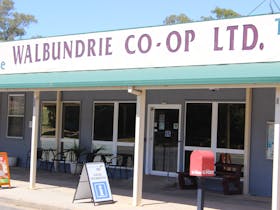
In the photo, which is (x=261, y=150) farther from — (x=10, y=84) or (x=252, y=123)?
(x=10, y=84)

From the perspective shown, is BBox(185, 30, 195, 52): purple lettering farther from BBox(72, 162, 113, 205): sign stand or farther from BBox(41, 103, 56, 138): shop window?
BBox(41, 103, 56, 138): shop window

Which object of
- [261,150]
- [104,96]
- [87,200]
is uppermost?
[104,96]

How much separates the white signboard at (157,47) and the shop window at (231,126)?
9.04 ft

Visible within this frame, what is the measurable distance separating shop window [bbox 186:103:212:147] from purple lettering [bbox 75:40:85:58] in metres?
3.29

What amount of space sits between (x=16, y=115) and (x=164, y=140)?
6.18 metres

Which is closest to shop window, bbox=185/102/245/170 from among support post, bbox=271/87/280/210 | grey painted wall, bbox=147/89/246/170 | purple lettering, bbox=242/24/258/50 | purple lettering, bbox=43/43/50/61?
grey painted wall, bbox=147/89/246/170

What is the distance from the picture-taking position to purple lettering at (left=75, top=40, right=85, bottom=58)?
13.3m

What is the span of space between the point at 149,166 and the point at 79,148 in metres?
2.55

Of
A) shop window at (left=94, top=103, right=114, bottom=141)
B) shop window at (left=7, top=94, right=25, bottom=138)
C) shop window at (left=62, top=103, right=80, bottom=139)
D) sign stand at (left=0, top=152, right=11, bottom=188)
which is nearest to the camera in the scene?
sign stand at (left=0, top=152, right=11, bottom=188)

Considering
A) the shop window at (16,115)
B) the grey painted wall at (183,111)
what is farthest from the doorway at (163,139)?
the shop window at (16,115)

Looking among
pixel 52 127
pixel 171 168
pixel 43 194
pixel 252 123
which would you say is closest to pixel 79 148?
pixel 52 127

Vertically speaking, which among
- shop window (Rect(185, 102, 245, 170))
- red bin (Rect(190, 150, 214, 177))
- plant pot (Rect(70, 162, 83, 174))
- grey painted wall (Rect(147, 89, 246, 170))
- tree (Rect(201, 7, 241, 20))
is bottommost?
plant pot (Rect(70, 162, 83, 174))

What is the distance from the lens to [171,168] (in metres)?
14.8

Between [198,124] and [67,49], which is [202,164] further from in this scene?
[67,49]
